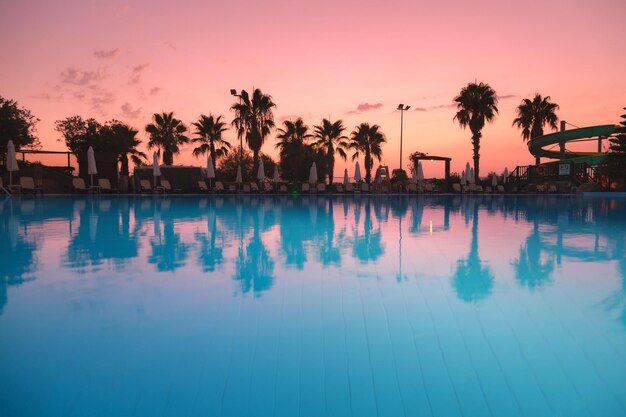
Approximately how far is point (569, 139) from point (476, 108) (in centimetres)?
798

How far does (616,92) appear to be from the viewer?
29484mm

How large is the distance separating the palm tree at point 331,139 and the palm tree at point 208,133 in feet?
29.8

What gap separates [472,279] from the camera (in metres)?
4.05

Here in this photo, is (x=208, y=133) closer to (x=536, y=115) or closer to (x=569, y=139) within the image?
(x=569, y=139)

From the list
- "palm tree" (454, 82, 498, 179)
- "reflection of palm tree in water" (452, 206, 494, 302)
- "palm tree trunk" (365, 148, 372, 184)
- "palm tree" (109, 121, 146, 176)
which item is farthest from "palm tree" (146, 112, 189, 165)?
"reflection of palm tree in water" (452, 206, 494, 302)

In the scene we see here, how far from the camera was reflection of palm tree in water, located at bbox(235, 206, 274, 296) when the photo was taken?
373 cm

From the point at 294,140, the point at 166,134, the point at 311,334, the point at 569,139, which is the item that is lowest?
the point at 311,334

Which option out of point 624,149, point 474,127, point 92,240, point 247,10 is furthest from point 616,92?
point 92,240

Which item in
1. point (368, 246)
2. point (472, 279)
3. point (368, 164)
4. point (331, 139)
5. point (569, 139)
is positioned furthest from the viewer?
point (368, 164)

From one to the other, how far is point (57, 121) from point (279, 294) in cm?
4450

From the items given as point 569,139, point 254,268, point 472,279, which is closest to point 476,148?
point 569,139

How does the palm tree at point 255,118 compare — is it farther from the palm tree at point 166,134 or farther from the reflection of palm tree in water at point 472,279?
the reflection of palm tree in water at point 472,279

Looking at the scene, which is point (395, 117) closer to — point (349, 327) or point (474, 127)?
point (474, 127)

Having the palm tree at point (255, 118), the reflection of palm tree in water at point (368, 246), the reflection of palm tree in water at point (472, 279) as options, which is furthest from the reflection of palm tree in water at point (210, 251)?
the palm tree at point (255, 118)
